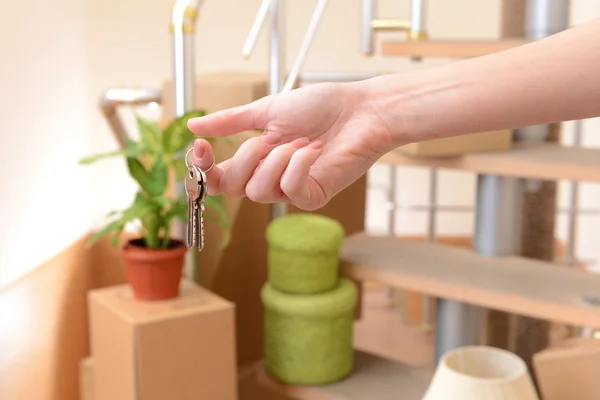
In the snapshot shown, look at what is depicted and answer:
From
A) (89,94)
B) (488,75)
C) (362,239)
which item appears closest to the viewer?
(488,75)

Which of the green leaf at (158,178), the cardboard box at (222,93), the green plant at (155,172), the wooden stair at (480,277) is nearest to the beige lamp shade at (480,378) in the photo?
the wooden stair at (480,277)

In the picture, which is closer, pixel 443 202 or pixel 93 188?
pixel 93 188

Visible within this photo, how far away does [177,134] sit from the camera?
5.29 feet

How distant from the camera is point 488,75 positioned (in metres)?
0.83

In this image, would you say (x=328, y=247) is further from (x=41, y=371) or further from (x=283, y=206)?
(x=41, y=371)

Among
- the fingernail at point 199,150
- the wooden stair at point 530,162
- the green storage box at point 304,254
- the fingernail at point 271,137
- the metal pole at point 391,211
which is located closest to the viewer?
the fingernail at point 199,150

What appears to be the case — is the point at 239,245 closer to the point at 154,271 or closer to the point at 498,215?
the point at 154,271

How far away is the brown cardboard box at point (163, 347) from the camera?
1546mm

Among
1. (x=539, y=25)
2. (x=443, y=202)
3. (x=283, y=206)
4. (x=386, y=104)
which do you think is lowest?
(x=443, y=202)

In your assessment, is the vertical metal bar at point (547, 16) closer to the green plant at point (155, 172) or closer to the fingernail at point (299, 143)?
the green plant at point (155, 172)

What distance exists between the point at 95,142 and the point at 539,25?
161 cm

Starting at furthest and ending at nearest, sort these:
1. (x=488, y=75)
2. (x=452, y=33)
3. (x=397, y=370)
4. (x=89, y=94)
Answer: (x=452, y=33) → (x=89, y=94) → (x=397, y=370) → (x=488, y=75)

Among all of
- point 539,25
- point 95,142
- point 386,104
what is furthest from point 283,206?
point 95,142

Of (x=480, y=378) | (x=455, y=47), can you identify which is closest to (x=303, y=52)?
(x=455, y=47)
